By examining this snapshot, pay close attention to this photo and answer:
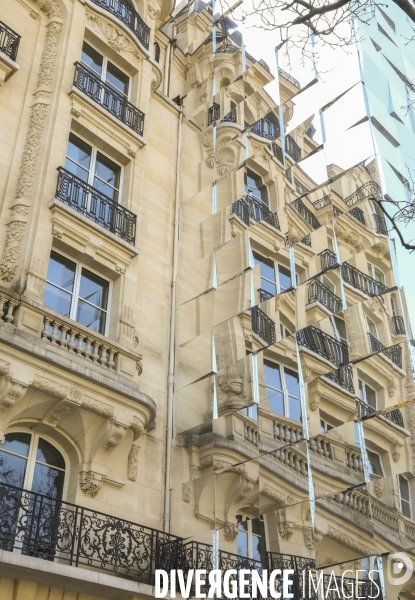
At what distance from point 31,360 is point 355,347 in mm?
5160

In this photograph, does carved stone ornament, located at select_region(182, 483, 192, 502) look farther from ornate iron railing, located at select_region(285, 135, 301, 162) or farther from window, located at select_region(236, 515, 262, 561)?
ornate iron railing, located at select_region(285, 135, 301, 162)

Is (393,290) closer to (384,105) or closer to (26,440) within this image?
(384,105)

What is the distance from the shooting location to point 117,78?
1595 centimetres

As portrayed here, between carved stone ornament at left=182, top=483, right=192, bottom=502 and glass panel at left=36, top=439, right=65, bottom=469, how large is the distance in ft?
7.49

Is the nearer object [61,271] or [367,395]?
[367,395]

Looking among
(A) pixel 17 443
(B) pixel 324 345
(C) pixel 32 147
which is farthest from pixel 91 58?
(A) pixel 17 443

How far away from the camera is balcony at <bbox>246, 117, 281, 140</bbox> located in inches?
596

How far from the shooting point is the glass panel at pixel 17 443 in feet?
33.7

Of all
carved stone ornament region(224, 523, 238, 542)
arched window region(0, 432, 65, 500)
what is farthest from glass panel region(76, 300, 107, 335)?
carved stone ornament region(224, 523, 238, 542)

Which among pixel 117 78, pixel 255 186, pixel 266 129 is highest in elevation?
pixel 117 78

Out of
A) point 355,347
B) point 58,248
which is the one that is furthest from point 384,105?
point 58,248

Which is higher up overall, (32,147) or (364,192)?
(32,147)

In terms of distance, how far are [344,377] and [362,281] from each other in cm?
171

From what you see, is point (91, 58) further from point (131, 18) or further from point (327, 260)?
point (327, 260)
